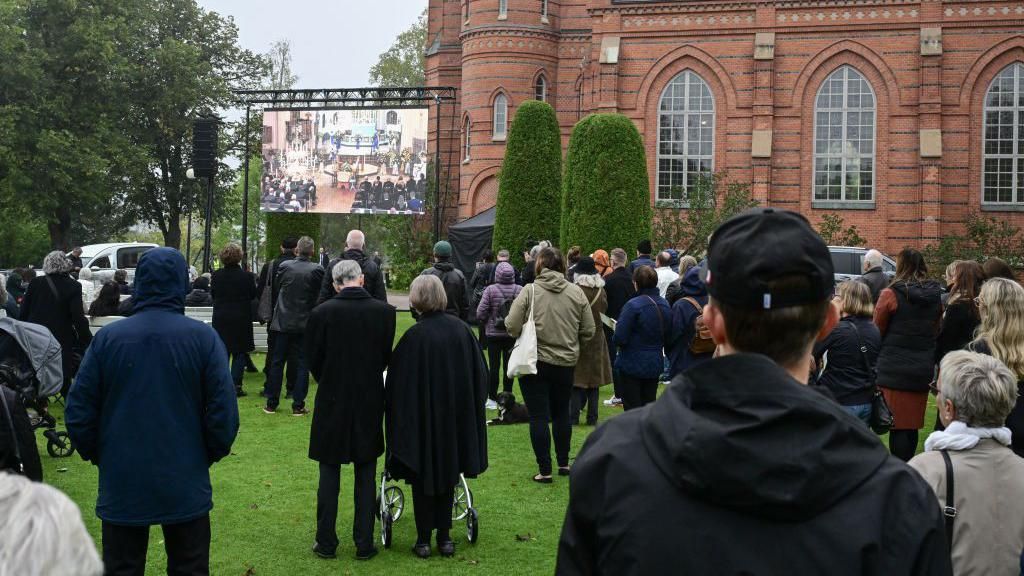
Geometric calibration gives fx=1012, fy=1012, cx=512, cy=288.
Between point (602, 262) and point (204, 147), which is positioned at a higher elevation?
point (204, 147)

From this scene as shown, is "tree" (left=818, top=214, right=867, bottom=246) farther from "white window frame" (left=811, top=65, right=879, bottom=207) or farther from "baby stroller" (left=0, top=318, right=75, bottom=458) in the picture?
"baby stroller" (left=0, top=318, right=75, bottom=458)

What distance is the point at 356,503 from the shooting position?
6914 millimetres

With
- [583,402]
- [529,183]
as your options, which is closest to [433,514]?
[583,402]

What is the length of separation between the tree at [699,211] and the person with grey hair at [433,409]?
18676mm

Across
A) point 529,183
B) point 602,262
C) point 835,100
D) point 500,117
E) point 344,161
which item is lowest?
point 602,262

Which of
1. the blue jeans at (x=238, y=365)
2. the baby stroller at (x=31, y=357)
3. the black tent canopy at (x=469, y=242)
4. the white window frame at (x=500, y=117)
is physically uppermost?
the white window frame at (x=500, y=117)

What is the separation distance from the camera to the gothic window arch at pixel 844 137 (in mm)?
30375

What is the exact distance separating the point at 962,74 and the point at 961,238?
17.1 feet

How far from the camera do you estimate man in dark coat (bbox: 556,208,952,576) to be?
5.81 ft

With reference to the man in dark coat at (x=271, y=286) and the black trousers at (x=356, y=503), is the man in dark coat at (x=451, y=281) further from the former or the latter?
the black trousers at (x=356, y=503)

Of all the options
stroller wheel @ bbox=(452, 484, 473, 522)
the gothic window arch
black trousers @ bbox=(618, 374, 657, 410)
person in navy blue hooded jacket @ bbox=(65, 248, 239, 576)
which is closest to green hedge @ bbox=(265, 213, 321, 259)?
the gothic window arch

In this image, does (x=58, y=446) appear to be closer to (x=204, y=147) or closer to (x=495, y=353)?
(x=495, y=353)

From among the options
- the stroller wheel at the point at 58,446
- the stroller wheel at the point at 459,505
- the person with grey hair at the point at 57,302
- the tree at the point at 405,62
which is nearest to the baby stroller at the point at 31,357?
the stroller wheel at the point at 58,446

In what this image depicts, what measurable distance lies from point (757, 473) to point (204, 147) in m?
18.9
